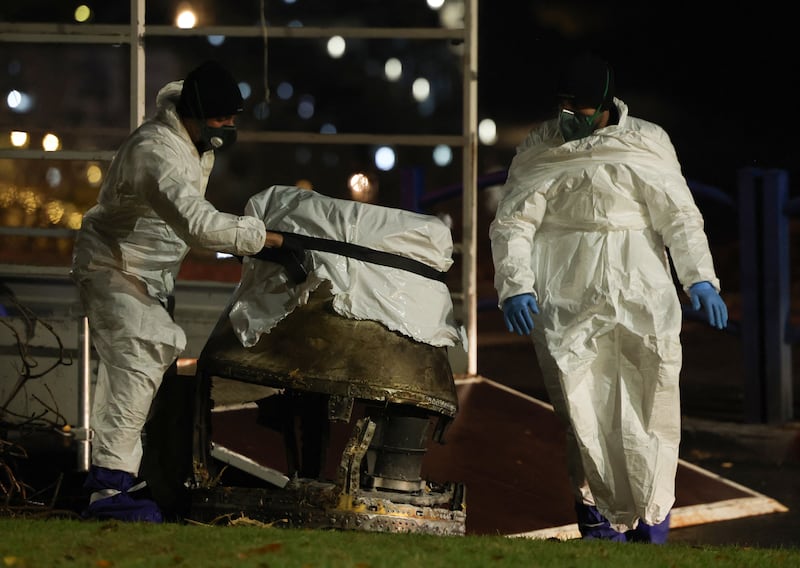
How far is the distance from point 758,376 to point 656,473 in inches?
147

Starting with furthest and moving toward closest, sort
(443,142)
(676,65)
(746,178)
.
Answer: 1. (676,65)
2. (746,178)
3. (443,142)

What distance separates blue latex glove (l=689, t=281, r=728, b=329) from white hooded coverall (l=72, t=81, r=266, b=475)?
158cm

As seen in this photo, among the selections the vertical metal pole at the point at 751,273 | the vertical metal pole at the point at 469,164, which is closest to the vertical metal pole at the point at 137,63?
the vertical metal pole at the point at 469,164

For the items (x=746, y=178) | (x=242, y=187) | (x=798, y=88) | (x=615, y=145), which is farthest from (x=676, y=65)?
(x=615, y=145)

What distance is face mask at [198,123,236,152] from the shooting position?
4516mm

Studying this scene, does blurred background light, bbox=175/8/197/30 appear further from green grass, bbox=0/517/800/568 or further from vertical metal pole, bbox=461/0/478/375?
green grass, bbox=0/517/800/568

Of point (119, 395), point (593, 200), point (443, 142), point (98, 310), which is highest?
point (443, 142)

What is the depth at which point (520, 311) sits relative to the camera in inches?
180

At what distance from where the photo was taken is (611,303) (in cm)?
452

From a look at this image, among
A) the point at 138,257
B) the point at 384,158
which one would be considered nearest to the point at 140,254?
the point at 138,257

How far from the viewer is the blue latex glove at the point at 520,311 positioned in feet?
15.0

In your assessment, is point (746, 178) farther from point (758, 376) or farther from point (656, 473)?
point (656, 473)

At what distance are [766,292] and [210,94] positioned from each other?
4.57 m

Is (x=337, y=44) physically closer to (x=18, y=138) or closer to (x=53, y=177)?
(x=53, y=177)
